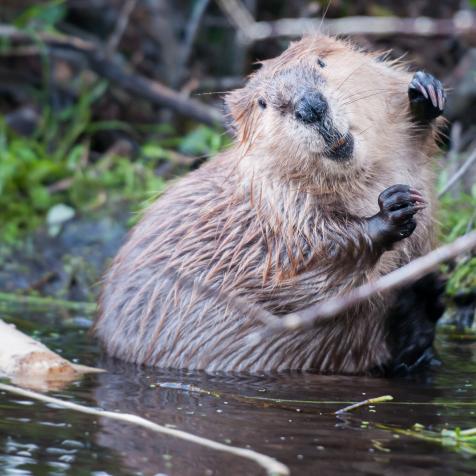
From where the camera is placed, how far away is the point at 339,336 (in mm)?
3391

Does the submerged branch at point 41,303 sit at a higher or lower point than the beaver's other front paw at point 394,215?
lower

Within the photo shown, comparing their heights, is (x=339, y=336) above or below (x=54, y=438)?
above

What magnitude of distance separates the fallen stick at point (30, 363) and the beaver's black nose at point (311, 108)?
1022 mm

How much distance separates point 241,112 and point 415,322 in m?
0.91

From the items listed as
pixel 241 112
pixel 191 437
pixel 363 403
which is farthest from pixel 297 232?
pixel 191 437

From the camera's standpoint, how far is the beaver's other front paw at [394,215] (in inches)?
117

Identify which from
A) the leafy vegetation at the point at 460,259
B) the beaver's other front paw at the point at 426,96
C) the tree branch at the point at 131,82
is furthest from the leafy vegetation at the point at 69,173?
the beaver's other front paw at the point at 426,96

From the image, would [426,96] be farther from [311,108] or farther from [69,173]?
[69,173]

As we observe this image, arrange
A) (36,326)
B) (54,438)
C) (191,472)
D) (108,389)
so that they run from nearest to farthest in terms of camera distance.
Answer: (191,472) → (54,438) → (108,389) → (36,326)

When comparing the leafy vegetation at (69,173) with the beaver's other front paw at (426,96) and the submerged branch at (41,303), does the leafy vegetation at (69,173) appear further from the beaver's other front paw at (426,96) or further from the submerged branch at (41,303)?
the beaver's other front paw at (426,96)

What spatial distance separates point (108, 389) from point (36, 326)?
3.93 feet

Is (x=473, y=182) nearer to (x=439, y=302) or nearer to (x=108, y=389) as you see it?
(x=439, y=302)

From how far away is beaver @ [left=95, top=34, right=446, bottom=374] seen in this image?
3.16 metres

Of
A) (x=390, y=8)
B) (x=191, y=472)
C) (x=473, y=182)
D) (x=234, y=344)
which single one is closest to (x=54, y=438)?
(x=191, y=472)
